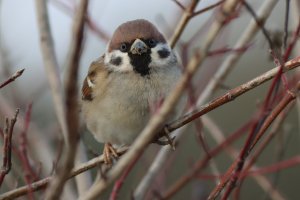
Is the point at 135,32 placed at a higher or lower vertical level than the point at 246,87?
higher

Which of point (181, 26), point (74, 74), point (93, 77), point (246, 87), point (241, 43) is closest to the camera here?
point (74, 74)

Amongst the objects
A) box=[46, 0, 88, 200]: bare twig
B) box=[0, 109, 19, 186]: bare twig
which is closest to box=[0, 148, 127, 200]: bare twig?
box=[0, 109, 19, 186]: bare twig

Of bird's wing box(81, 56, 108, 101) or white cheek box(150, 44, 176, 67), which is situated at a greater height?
bird's wing box(81, 56, 108, 101)

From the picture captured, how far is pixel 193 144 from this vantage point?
7.59 metres

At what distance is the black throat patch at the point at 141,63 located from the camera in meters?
2.96

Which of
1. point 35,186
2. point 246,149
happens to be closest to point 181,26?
point 246,149

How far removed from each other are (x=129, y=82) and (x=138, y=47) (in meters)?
0.18

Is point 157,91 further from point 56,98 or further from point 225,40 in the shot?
point 225,40

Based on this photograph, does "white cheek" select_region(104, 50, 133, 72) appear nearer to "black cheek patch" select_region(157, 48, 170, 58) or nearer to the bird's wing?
the bird's wing

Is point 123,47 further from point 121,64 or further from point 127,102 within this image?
point 127,102

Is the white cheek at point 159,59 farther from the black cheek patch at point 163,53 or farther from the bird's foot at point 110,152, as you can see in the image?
the bird's foot at point 110,152

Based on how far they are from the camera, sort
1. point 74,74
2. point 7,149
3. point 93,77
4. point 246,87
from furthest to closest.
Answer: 1. point 93,77
2. point 246,87
3. point 7,149
4. point 74,74

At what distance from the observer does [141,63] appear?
2.97 metres

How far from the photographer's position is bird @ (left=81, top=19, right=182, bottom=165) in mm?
2885
